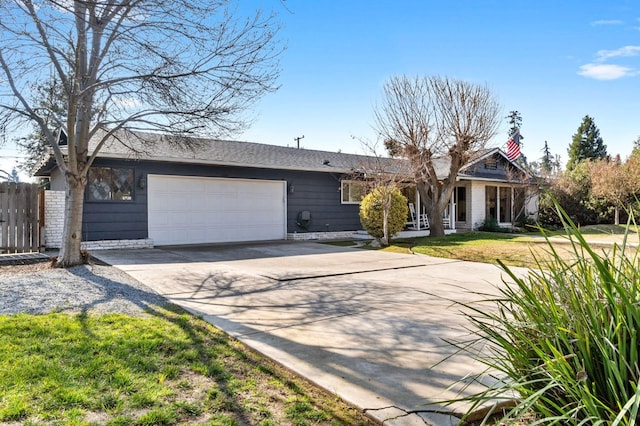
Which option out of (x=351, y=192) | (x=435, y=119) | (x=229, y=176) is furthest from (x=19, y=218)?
(x=435, y=119)

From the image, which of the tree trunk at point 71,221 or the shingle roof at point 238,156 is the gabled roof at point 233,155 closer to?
the shingle roof at point 238,156

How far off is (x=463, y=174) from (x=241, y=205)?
9.99 metres

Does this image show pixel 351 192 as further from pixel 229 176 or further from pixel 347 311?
pixel 347 311

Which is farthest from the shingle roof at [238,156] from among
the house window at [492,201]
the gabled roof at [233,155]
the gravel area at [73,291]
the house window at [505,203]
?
the house window at [505,203]

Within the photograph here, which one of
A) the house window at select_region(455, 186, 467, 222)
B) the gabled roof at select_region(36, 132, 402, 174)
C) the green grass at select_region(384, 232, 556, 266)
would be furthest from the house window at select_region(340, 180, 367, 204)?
the house window at select_region(455, 186, 467, 222)

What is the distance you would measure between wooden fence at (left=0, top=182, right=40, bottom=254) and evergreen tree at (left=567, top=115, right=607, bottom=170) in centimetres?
4347

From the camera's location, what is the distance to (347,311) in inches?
198

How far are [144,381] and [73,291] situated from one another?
365cm

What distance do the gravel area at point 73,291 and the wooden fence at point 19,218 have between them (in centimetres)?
204

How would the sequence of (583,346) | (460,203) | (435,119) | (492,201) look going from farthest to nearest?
(492,201) < (460,203) < (435,119) < (583,346)

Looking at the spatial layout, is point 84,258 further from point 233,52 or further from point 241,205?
point 241,205

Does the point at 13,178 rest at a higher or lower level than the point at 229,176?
higher

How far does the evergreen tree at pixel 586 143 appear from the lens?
39.7 meters

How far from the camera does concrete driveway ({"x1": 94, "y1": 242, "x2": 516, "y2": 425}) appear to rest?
9.67 ft
